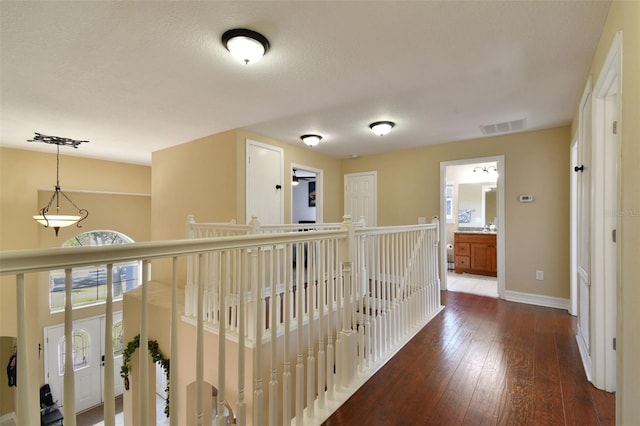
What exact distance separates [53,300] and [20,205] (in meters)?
2.03

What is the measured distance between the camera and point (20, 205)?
15.3 feet

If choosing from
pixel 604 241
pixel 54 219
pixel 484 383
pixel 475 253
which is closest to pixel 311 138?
pixel 604 241

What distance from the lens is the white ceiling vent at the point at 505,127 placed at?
356 cm

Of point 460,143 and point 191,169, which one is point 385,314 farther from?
point 191,169

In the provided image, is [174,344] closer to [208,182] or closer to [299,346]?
[299,346]

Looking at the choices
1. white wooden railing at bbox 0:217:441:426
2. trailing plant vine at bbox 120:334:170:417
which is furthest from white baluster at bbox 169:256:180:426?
trailing plant vine at bbox 120:334:170:417

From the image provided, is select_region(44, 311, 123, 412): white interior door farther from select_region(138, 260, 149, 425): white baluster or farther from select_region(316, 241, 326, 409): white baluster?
select_region(138, 260, 149, 425): white baluster

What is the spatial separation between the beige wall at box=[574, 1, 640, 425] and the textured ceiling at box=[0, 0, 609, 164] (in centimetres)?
51

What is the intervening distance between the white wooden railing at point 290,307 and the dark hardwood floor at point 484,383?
0.18m

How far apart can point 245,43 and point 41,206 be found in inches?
214

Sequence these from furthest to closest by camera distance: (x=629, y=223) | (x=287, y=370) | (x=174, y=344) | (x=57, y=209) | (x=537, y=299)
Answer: (x=57, y=209)
(x=537, y=299)
(x=287, y=370)
(x=629, y=223)
(x=174, y=344)

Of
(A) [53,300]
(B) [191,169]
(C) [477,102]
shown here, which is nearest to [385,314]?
(C) [477,102]

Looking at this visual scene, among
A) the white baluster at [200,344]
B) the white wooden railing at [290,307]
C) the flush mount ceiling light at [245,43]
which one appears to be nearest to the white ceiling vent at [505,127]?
the white wooden railing at [290,307]

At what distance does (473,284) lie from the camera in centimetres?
504
